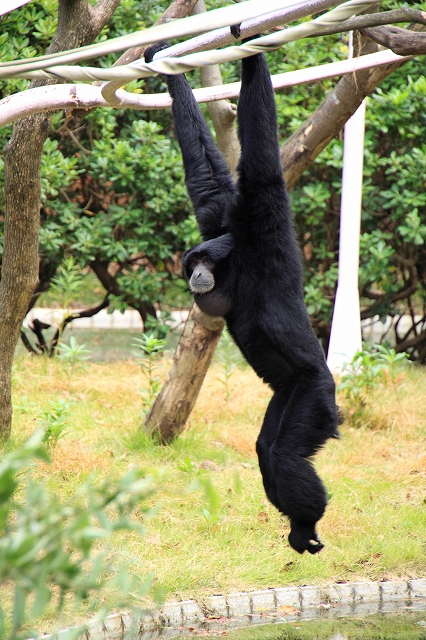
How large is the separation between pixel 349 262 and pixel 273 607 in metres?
3.88

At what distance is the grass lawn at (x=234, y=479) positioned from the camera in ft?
15.6

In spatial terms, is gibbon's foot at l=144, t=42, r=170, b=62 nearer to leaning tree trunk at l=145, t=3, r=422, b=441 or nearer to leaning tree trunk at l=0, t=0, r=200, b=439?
leaning tree trunk at l=0, t=0, r=200, b=439

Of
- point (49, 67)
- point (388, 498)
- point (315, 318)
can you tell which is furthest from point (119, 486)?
point (315, 318)

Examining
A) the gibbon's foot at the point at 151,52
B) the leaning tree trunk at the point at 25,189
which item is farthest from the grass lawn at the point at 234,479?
the gibbon's foot at the point at 151,52

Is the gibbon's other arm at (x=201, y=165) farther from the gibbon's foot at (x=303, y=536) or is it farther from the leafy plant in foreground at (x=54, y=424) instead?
the leafy plant in foreground at (x=54, y=424)

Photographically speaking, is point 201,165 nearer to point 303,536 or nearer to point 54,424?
point 303,536

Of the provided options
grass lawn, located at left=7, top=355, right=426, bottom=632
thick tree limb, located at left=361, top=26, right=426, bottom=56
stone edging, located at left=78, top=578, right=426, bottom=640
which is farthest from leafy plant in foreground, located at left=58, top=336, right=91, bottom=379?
thick tree limb, located at left=361, top=26, right=426, bottom=56

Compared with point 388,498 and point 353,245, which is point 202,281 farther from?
point 353,245

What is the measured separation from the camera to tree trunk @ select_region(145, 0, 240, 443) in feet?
19.6

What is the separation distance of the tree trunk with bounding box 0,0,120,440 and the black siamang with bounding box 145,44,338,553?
1514mm

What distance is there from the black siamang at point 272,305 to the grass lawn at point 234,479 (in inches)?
17.2

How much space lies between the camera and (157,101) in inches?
175

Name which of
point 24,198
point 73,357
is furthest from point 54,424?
point 73,357

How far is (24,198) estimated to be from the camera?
5.26m
